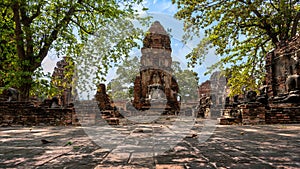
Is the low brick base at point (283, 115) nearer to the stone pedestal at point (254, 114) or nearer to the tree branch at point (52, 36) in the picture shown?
the stone pedestal at point (254, 114)

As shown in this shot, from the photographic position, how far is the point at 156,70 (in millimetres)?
24672

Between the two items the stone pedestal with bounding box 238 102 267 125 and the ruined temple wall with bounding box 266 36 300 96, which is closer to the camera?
the stone pedestal with bounding box 238 102 267 125

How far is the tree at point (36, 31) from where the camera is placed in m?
8.09

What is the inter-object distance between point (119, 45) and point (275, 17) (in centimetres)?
825

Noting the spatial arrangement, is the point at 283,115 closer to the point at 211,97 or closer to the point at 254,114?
the point at 254,114

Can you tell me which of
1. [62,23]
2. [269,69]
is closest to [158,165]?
[62,23]

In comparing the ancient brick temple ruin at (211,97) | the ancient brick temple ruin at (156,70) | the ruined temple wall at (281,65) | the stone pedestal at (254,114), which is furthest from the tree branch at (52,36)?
the ancient brick temple ruin at (156,70)

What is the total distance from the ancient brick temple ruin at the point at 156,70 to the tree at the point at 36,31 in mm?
12253

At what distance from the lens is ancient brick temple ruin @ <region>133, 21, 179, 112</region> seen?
23.2m

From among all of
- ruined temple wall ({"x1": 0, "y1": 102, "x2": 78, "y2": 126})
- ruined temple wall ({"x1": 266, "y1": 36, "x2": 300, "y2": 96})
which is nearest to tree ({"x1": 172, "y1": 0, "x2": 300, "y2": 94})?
ruined temple wall ({"x1": 266, "y1": 36, "x2": 300, "y2": 96})

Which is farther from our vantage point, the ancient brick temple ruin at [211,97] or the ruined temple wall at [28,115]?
the ancient brick temple ruin at [211,97]

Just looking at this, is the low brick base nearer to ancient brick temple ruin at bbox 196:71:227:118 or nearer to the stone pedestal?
the stone pedestal

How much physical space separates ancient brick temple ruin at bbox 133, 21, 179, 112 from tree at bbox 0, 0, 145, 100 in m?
12.3

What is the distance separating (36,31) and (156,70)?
16337 mm
